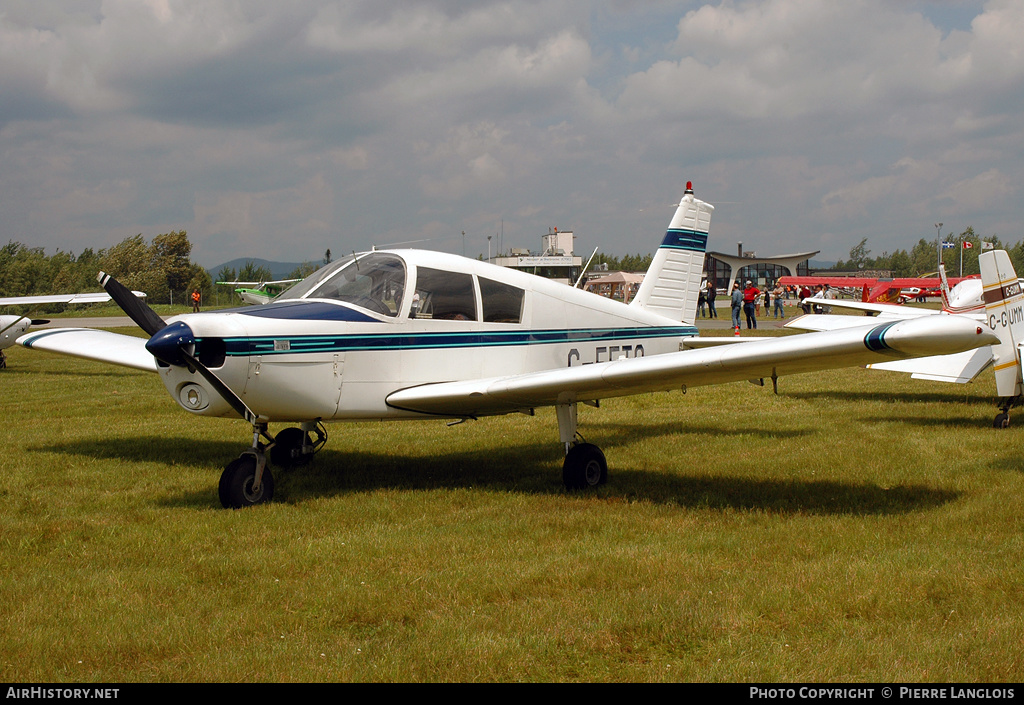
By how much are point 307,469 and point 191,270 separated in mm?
72145

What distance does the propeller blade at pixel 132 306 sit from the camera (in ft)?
23.1

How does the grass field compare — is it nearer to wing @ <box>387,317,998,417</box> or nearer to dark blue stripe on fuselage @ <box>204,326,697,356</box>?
wing @ <box>387,317,998,417</box>

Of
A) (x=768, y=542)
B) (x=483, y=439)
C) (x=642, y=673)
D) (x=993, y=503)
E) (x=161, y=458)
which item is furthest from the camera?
(x=483, y=439)

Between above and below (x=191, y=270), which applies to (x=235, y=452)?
below

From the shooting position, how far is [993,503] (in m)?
6.40

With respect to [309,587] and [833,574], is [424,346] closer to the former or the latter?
[309,587]

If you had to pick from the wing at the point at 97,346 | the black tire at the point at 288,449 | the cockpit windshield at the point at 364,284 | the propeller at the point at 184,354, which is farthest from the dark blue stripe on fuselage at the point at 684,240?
the wing at the point at 97,346

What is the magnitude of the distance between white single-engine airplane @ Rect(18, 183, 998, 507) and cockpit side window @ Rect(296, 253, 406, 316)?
0.01 meters

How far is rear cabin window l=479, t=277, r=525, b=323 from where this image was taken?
316 inches

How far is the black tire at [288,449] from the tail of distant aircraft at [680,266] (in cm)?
436

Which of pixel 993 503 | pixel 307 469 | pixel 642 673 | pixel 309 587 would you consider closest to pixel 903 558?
pixel 993 503

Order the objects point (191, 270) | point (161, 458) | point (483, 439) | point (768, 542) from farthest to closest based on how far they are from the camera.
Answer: point (191, 270) → point (483, 439) → point (161, 458) → point (768, 542)

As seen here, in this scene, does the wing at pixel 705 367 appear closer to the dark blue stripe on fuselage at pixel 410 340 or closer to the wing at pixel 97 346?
the dark blue stripe on fuselage at pixel 410 340

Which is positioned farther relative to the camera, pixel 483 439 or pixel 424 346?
pixel 483 439
